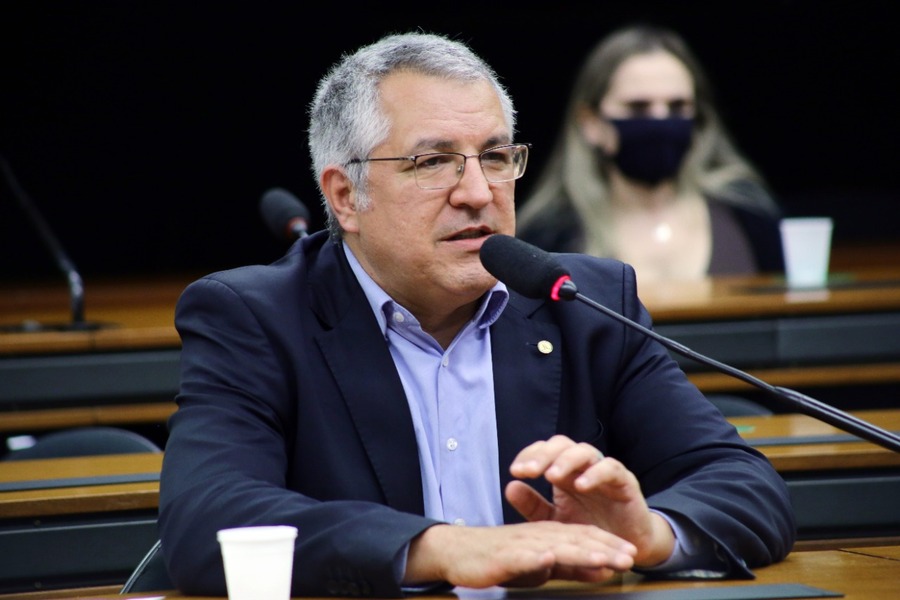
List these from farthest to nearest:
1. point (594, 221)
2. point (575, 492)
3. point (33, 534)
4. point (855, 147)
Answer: point (855, 147) < point (594, 221) < point (33, 534) < point (575, 492)

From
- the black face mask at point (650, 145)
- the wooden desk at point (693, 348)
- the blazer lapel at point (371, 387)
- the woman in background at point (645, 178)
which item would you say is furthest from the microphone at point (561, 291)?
the black face mask at point (650, 145)

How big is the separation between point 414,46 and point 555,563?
877 millimetres

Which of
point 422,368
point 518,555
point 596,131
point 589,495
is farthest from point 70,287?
point 518,555

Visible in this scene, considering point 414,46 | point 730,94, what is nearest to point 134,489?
point 414,46

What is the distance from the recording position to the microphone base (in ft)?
11.3

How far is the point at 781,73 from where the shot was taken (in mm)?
7742

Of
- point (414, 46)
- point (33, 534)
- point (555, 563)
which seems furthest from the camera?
point (33, 534)

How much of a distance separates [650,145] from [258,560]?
3.11 metres

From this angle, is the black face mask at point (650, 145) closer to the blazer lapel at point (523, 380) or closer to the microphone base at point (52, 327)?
the microphone base at point (52, 327)

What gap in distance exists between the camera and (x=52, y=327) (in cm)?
355

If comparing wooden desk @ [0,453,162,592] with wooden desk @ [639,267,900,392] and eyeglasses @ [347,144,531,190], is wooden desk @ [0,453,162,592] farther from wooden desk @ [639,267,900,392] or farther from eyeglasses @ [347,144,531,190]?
wooden desk @ [639,267,900,392]

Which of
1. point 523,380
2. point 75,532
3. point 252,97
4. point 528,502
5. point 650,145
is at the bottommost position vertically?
point 75,532

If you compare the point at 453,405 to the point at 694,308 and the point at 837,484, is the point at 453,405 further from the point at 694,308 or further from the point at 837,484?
the point at 694,308

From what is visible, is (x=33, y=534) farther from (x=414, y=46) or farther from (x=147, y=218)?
(x=147, y=218)
